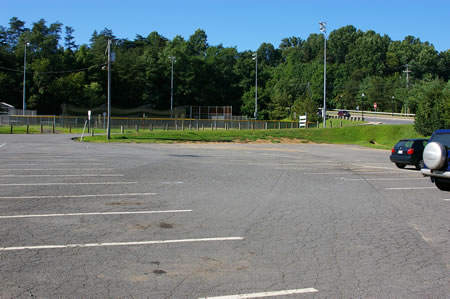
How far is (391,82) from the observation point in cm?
12862

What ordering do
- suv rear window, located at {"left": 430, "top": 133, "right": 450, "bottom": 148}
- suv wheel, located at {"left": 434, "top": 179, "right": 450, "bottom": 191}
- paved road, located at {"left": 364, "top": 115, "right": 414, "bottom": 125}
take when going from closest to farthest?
suv rear window, located at {"left": 430, "top": 133, "right": 450, "bottom": 148}
suv wheel, located at {"left": 434, "top": 179, "right": 450, "bottom": 191}
paved road, located at {"left": 364, "top": 115, "right": 414, "bottom": 125}

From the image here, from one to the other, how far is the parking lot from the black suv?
726 cm

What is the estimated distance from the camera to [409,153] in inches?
811

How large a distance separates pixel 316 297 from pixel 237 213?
4484mm

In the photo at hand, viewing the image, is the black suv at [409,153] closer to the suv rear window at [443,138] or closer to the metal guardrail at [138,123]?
the suv rear window at [443,138]

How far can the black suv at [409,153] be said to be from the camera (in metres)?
20.5

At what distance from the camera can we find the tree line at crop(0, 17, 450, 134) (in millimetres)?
80938

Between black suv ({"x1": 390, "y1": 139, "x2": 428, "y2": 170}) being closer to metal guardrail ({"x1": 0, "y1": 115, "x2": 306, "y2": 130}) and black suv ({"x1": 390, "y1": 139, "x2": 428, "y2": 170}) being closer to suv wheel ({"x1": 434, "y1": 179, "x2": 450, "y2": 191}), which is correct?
suv wheel ({"x1": 434, "y1": 179, "x2": 450, "y2": 191})

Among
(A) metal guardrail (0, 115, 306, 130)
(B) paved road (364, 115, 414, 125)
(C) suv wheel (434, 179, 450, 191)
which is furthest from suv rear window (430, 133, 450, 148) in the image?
(B) paved road (364, 115, 414, 125)

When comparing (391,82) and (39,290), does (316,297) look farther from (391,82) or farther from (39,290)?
(391,82)

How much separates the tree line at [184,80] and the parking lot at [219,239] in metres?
42.0

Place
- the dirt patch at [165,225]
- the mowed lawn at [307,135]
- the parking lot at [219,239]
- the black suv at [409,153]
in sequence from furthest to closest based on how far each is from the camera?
the mowed lawn at [307,135] < the black suv at [409,153] < the dirt patch at [165,225] < the parking lot at [219,239]

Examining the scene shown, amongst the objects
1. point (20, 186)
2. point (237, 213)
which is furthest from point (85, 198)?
point (237, 213)

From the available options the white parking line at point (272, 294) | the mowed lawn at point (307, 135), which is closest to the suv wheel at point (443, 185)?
the white parking line at point (272, 294)
